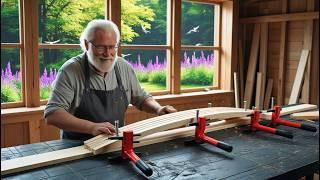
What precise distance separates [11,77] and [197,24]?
9.09 ft

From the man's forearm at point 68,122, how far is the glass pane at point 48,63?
69.2 inches

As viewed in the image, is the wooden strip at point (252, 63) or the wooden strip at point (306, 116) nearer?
the wooden strip at point (306, 116)

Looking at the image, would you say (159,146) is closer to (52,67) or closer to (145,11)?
(52,67)

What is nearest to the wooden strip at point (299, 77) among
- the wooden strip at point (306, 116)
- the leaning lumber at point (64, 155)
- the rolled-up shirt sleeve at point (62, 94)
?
the wooden strip at point (306, 116)

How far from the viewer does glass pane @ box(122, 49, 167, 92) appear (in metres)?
4.27

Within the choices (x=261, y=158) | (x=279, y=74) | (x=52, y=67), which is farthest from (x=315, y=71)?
(x=52, y=67)

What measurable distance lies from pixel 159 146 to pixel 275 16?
358cm

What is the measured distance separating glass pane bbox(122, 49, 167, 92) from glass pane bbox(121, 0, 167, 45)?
15 centimetres

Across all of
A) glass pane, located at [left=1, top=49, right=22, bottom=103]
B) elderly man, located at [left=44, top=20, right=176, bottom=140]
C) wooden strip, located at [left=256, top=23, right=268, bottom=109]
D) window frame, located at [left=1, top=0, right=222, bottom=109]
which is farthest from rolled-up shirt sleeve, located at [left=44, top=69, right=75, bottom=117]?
wooden strip, located at [left=256, top=23, right=268, bottom=109]

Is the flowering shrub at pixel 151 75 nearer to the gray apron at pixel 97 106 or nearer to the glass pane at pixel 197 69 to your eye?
the glass pane at pixel 197 69

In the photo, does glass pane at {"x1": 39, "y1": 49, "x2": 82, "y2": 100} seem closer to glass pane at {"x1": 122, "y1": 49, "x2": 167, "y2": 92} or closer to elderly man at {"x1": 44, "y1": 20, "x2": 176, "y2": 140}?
glass pane at {"x1": 122, "y1": 49, "x2": 167, "y2": 92}

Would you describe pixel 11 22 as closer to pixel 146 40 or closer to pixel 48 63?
pixel 48 63

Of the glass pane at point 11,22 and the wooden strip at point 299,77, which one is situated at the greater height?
the glass pane at point 11,22

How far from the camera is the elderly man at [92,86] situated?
2.11 meters
